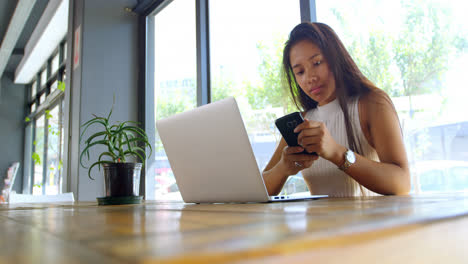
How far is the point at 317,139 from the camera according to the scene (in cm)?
121

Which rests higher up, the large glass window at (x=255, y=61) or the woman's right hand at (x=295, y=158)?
the large glass window at (x=255, y=61)

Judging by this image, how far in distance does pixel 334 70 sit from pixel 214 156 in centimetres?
106

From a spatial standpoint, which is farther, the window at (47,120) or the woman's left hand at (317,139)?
the window at (47,120)

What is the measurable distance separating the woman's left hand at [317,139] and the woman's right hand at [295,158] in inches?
2.1

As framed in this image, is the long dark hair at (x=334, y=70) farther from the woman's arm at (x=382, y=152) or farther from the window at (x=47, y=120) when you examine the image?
the window at (x=47, y=120)

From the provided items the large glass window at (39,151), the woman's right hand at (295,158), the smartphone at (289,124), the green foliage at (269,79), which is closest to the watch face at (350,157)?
the woman's right hand at (295,158)

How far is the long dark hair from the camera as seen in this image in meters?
1.62

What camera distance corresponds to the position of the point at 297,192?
2406 mm

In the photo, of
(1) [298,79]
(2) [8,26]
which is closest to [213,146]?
(1) [298,79]

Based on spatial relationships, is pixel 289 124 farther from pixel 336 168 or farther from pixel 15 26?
pixel 15 26

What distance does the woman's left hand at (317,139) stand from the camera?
1188 mm

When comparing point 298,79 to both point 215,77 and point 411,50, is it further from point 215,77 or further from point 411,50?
point 215,77

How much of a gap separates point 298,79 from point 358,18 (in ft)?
2.14

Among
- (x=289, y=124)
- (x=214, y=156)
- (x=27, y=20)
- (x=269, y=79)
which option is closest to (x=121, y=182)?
(x=214, y=156)
